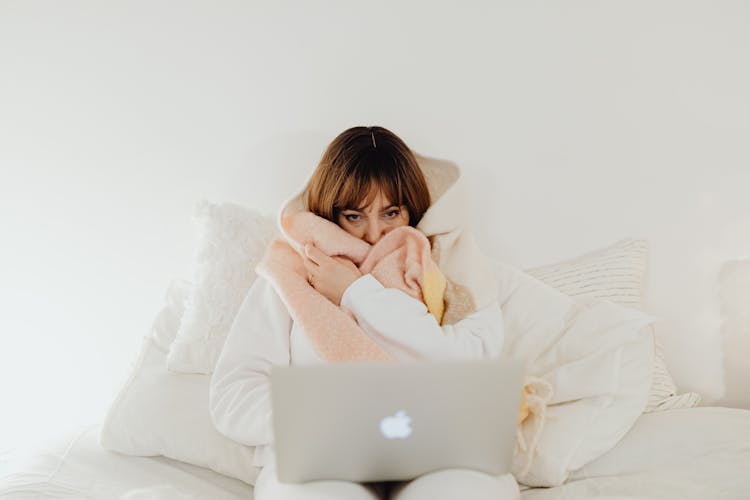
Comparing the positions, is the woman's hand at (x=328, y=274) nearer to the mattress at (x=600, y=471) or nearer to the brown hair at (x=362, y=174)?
the brown hair at (x=362, y=174)

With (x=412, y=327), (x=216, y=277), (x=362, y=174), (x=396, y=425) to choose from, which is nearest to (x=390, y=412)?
(x=396, y=425)

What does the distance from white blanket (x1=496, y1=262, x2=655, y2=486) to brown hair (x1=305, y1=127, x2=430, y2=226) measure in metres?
0.29

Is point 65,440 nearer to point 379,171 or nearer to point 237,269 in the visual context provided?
point 237,269

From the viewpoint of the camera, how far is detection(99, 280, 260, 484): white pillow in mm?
1474

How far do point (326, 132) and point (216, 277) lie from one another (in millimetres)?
518

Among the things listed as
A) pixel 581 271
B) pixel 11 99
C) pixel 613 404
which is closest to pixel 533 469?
pixel 613 404

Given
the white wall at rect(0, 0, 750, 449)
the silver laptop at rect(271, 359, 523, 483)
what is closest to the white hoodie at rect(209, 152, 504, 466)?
the silver laptop at rect(271, 359, 523, 483)

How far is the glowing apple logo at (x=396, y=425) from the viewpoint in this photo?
3.37 feet

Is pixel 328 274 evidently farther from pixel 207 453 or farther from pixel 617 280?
pixel 617 280

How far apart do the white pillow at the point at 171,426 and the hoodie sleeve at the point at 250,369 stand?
3.0 inches

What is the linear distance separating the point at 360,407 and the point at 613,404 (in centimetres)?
67

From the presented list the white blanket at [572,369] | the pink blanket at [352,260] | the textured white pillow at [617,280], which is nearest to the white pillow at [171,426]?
the pink blanket at [352,260]

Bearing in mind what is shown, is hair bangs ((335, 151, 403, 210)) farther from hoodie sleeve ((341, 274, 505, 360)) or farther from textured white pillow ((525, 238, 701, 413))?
textured white pillow ((525, 238, 701, 413))

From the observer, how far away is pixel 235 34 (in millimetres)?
1960
